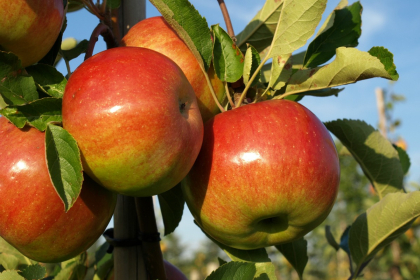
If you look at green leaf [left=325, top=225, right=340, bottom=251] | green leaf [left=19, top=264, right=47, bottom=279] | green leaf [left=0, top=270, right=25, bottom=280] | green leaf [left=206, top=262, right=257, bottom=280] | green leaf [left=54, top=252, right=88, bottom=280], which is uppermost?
green leaf [left=206, top=262, right=257, bottom=280]

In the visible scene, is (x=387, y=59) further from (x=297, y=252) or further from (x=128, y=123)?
(x=297, y=252)

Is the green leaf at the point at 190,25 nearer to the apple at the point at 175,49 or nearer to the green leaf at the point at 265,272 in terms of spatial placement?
the apple at the point at 175,49

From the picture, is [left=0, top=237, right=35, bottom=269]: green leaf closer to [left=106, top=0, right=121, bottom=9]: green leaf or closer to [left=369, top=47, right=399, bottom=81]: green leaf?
[left=106, top=0, right=121, bottom=9]: green leaf

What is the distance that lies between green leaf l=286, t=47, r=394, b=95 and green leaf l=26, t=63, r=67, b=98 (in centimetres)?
46

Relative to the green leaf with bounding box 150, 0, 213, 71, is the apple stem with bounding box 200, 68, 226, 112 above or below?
below

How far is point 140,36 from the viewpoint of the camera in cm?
85

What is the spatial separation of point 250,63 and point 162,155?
0.30 m

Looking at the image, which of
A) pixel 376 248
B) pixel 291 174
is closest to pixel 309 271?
pixel 376 248

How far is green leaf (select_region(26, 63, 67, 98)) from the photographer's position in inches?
28.9

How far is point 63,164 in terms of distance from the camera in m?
0.62

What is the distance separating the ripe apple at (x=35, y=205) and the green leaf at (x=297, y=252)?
0.60 meters

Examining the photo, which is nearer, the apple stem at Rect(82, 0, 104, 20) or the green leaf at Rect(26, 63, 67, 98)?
the green leaf at Rect(26, 63, 67, 98)

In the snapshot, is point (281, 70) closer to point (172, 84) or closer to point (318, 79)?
point (318, 79)

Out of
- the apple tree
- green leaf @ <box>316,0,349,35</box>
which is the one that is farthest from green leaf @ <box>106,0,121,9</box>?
green leaf @ <box>316,0,349,35</box>
